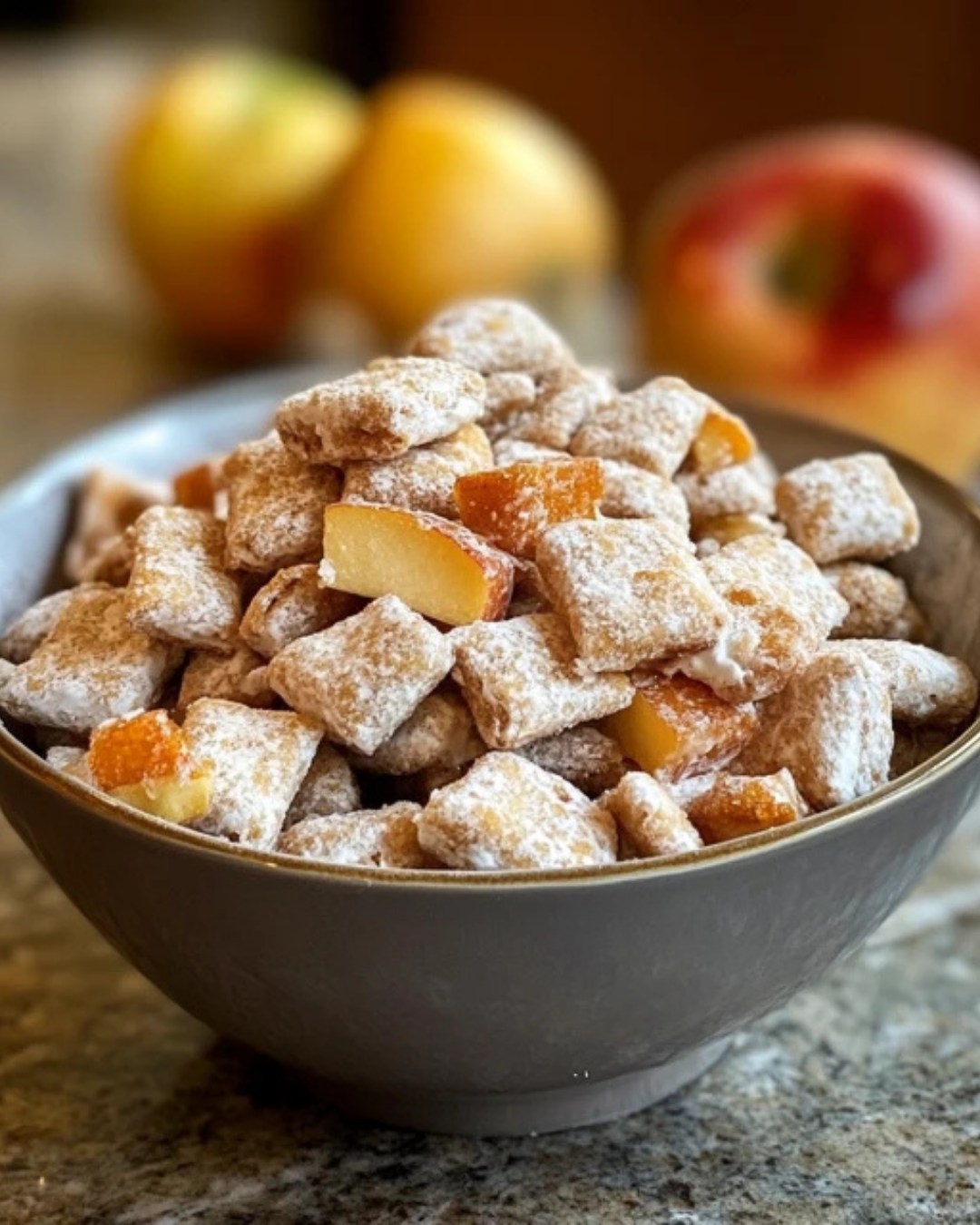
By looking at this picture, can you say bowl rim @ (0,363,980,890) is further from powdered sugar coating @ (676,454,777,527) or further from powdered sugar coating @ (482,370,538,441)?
powdered sugar coating @ (482,370,538,441)

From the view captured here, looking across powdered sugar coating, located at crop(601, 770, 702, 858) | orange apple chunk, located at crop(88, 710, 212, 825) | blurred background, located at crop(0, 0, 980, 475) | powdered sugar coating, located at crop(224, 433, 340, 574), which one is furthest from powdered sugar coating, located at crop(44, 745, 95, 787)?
blurred background, located at crop(0, 0, 980, 475)

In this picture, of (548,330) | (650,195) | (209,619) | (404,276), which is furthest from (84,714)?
(650,195)

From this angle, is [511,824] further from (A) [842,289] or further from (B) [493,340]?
(A) [842,289]

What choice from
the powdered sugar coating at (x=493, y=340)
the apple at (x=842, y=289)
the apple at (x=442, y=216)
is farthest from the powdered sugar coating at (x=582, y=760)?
the apple at (x=442, y=216)

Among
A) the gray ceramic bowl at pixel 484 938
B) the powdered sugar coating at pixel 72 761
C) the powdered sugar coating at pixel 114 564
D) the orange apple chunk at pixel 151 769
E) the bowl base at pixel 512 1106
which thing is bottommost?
the bowl base at pixel 512 1106

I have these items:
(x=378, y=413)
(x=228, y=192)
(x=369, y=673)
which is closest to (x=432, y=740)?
(x=369, y=673)

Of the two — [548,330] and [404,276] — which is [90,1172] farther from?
[404,276]

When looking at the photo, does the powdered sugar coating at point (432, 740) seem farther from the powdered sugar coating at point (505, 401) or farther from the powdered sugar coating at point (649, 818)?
the powdered sugar coating at point (505, 401)
